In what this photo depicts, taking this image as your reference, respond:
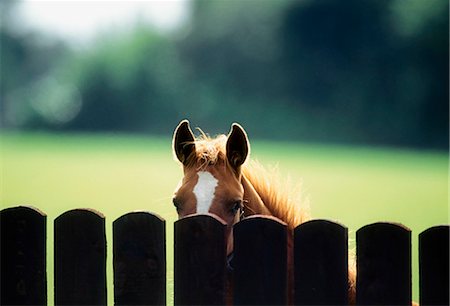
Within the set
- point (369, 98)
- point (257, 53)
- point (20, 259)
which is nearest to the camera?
point (20, 259)

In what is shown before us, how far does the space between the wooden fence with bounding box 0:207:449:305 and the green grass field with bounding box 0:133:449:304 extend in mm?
4420

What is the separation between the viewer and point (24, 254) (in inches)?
149

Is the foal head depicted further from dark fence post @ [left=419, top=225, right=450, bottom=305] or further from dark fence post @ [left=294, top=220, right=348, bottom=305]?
dark fence post @ [left=419, top=225, right=450, bottom=305]

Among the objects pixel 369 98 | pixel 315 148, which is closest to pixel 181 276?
pixel 315 148

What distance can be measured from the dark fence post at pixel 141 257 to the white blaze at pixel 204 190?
2.01ft

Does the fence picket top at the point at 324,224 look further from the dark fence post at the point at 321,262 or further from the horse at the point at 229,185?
the horse at the point at 229,185

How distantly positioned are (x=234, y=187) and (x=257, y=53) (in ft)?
181

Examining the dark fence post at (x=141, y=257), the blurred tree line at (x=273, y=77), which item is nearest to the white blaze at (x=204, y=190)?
the dark fence post at (x=141, y=257)

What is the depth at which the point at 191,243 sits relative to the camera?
354cm

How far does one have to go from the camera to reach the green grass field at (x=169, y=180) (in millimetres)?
17688

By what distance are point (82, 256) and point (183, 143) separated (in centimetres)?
109

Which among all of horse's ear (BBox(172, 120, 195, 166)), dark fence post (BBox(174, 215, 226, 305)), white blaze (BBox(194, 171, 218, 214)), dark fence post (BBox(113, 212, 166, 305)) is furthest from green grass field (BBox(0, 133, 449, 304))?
dark fence post (BBox(174, 215, 226, 305))

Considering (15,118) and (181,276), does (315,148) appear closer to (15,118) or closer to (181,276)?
Answer: (15,118)

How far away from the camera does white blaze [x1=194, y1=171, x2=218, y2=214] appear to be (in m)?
4.20
